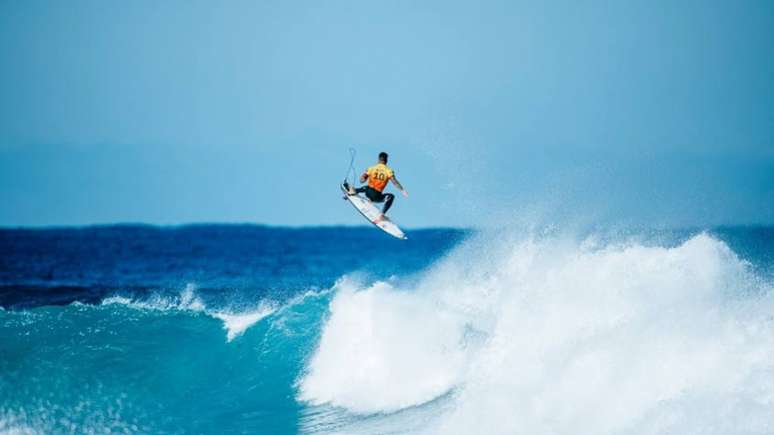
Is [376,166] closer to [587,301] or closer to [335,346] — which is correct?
[335,346]

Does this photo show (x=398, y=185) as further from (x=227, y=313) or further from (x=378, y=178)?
(x=227, y=313)

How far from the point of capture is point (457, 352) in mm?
11289

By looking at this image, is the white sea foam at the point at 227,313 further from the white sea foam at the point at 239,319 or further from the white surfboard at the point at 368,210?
the white surfboard at the point at 368,210

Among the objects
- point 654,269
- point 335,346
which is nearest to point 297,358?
point 335,346

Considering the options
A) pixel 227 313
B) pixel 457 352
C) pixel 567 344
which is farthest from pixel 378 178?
pixel 567 344

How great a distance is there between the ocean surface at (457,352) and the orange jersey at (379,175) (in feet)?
6.28

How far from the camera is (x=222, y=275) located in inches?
1330

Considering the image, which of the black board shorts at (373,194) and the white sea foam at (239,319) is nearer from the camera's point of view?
the black board shorts at (373,194)

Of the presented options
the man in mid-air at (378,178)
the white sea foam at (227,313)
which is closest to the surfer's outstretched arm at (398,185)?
the man in mid-air at (378,178)

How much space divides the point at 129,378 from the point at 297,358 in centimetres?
282

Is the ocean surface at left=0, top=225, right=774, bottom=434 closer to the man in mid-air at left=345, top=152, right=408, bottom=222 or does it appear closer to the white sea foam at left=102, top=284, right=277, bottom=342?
the white sea foam at left=102, top=284, right=277, bottom=342

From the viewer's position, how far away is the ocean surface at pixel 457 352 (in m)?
8.30

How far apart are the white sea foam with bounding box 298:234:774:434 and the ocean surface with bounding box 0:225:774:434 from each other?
24mm

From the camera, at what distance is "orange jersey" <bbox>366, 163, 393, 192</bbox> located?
13.1 metres
